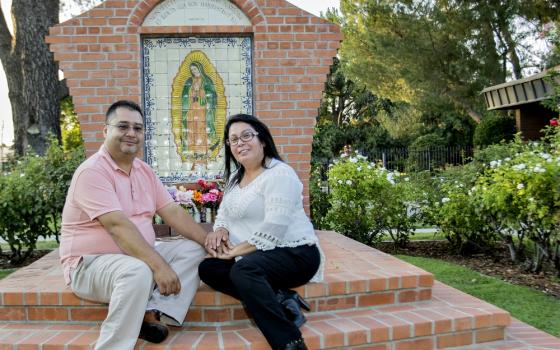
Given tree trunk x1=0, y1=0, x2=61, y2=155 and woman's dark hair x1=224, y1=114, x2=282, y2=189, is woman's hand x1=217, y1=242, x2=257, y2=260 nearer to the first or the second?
woman's dark hair x1=224, y1=114, x2=282, y2=189

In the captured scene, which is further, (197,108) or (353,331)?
(197,108)

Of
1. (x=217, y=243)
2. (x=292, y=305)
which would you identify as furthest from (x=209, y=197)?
(x=292, y=305)

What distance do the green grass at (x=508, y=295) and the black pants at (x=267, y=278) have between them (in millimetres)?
1978

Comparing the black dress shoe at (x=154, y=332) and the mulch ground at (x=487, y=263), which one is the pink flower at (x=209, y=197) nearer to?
the black dress shoe at (x=154, y=332)

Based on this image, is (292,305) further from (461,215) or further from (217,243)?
(461,215)

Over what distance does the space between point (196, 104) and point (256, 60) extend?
0.75 m

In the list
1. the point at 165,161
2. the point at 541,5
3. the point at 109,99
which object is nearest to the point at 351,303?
the point at 165,161

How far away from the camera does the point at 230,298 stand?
10.8ft

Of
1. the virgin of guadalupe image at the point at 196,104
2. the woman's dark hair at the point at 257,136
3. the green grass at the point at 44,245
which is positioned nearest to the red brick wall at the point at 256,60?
the virgin of guadalupe image at the point at 196,104

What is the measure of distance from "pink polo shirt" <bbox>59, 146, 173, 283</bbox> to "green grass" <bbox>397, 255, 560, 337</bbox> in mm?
2948

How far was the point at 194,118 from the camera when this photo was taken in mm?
5566

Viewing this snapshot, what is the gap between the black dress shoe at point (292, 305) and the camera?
120 inches

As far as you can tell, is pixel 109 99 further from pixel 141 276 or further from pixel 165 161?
pixel 141 276

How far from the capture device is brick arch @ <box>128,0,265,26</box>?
17.7ft
